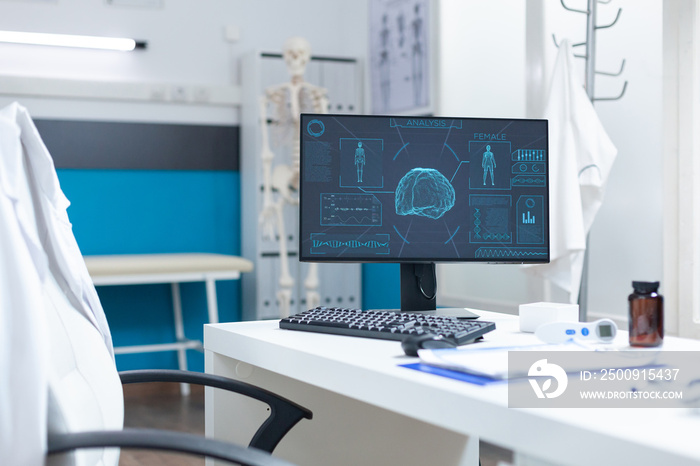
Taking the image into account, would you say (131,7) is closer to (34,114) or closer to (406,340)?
(34,114)

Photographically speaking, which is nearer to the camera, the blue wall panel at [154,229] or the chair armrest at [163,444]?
the chair armrest at [163,444]

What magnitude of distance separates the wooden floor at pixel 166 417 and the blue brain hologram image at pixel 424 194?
1.34 m

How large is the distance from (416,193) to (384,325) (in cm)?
39

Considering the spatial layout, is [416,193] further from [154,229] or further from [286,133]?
[154,229]

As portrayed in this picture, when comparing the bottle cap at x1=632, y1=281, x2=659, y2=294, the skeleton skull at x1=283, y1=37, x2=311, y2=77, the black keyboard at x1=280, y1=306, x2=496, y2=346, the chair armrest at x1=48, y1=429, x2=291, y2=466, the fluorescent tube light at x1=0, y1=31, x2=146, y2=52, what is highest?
the fluorescent tube light at x1=0, y1=31, x2=146, y2=52

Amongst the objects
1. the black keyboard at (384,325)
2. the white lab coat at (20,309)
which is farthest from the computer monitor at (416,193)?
the white lab coat at (20,309)

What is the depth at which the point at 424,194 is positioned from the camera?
1.69 meters

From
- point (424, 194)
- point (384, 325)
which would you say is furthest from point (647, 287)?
point (424, 194)

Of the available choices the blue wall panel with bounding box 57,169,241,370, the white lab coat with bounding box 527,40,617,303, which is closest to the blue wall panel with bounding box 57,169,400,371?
the blue wall panel with bounding box 57,169,241,370

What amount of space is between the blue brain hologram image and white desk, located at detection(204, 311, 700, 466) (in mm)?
273

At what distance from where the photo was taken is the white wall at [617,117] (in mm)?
2795

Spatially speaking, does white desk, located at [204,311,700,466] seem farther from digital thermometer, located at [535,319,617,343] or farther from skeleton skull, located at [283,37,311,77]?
skeleton skull, located at [283,37,311,77]

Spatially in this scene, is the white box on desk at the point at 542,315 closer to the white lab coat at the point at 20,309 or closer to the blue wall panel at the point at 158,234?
the white lab coat at the point at 20,309

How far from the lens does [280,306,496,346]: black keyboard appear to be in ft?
4.33
